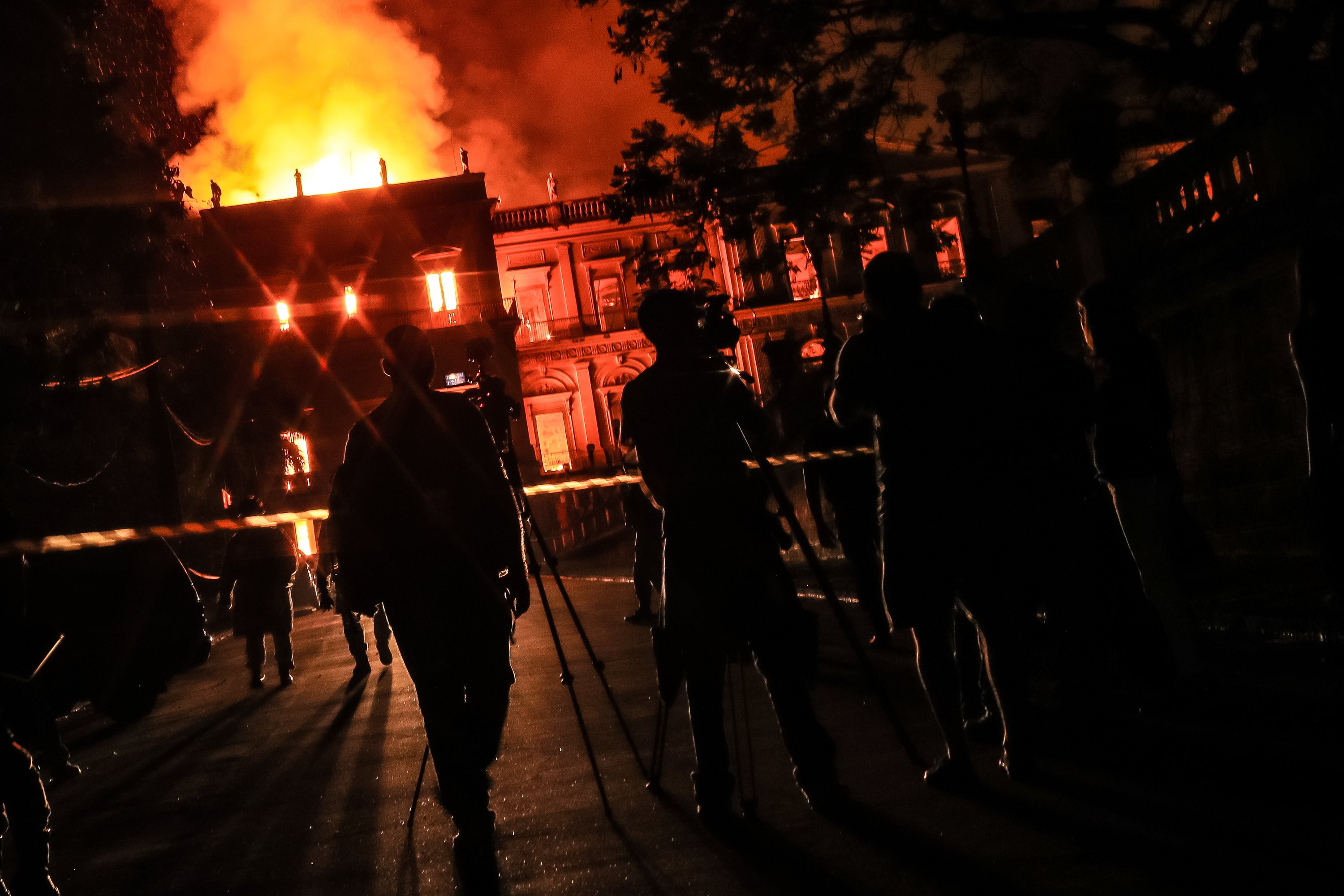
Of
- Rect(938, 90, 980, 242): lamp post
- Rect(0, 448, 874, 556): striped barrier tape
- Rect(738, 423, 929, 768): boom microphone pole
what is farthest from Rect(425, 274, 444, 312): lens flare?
Rect(738, 423, 929, 768): boom microphone pole

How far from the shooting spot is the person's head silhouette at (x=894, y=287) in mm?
4762

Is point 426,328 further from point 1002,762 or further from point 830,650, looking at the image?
point 1002,762

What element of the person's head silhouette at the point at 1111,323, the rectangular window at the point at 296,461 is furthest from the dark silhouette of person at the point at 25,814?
the rectangular window at the point at 296,461

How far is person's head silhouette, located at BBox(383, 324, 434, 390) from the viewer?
15.9 feet

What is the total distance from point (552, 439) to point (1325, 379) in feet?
144

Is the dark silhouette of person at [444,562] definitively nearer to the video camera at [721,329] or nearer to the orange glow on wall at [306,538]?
the video camera at [721,329]

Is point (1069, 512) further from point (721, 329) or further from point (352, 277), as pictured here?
point (352, 277)

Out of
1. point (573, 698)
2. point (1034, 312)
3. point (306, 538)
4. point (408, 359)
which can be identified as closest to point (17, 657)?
point (408, 359)

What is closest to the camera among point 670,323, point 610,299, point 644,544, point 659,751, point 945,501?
point 945,501

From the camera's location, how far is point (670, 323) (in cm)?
502

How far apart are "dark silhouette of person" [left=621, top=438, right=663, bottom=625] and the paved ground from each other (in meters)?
4.01

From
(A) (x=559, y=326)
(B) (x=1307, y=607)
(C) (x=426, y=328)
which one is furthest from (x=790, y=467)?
(A) (x=559, y=326)

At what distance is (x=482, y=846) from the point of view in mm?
4418

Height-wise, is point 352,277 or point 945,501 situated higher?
point 352,277
